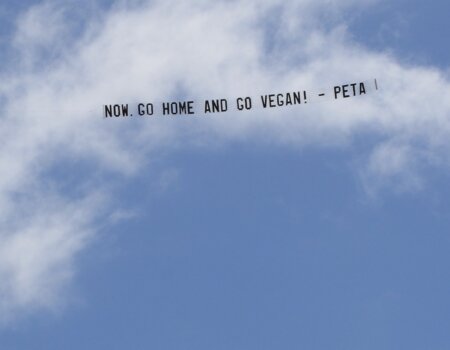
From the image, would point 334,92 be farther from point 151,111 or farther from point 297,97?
point 151,111

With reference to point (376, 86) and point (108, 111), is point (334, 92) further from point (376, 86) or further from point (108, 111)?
point (108, 111)

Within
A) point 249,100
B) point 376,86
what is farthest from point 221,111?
point 376,86

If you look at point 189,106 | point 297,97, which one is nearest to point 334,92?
point 297,97

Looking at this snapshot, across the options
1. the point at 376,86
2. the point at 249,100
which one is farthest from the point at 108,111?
the point at 376,86

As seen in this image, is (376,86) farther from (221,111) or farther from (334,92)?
(221,111)

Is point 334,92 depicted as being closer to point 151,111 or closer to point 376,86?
point 376,86

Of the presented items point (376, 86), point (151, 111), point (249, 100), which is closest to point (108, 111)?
point (151, 111)
